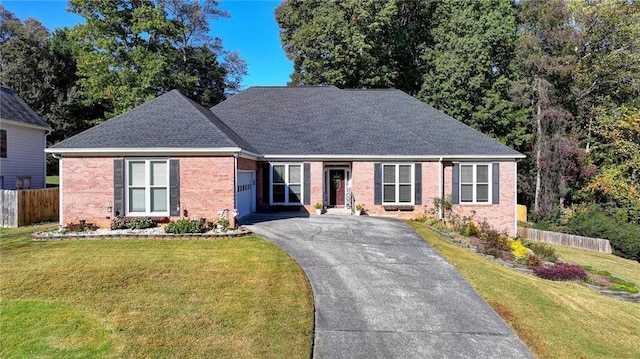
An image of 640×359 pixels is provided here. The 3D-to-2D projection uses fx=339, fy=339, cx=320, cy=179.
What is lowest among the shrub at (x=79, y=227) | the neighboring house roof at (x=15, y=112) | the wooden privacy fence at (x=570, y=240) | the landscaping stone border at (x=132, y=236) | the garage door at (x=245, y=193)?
the wooden privacy fence at (x=570, y=240)

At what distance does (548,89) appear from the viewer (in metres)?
24.2

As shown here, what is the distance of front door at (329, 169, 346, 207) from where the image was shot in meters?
17.4

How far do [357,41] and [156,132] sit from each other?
1932 cm

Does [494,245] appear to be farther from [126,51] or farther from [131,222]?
[126,51]

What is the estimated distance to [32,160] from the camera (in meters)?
20.2

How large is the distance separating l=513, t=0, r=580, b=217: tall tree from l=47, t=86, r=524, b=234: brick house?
10417 millimetres

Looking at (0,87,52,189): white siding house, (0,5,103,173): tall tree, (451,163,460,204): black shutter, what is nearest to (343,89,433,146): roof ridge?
(451,163,460,204): black shutter

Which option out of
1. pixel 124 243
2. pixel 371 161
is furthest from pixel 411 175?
pixel 124 243

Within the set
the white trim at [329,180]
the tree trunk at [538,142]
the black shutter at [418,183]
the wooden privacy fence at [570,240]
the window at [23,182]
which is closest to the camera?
the black shutter at [418,183]

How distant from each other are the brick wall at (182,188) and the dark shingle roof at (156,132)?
0.54 m

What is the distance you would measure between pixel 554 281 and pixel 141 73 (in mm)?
27128

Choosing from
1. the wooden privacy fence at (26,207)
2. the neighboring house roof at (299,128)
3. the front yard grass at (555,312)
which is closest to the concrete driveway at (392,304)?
the front yard grass at (555,312)

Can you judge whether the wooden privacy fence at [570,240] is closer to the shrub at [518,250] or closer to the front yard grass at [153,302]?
the shrub at [518,250]

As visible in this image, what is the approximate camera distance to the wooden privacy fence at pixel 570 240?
17047 millimetres
